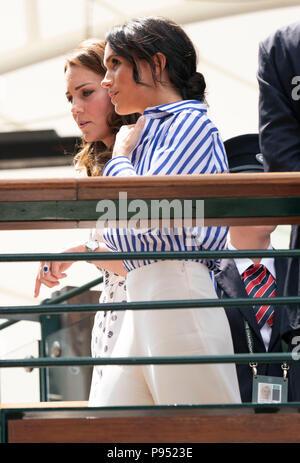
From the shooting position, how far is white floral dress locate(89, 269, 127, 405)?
3027 millimetres

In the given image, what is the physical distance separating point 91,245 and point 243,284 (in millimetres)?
598

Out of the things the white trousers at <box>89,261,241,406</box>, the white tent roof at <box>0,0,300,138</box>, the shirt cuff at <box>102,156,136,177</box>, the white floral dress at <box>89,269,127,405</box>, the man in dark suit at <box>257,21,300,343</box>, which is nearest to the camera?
the white trousers at <box>89,261,241,406</box>

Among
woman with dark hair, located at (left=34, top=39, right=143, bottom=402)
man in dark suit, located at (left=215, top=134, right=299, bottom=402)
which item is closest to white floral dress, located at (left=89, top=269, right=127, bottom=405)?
woman with dark hair, located at (left=34, top=39, right=143, bottom=402)

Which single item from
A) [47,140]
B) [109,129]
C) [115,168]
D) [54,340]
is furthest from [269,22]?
[115,168]

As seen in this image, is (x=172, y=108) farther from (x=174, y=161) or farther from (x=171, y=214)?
(x=171, y=214)

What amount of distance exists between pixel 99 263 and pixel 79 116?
2.02ft

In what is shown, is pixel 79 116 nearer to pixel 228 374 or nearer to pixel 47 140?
pixel 228 374

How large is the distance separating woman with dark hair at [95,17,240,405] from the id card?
56 cm

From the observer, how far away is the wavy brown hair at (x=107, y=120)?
3.44m

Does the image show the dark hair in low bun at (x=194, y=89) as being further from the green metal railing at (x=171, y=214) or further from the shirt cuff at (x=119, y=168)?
the green metal railing at (x=171, y=214)

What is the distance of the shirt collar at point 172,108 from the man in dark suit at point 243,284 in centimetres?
54

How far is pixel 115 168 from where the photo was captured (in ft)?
9.25

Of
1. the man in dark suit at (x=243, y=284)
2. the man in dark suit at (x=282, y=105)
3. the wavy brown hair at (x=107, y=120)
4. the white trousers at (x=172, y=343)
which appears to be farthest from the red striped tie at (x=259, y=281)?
the white trousers at (x=172, y=343)

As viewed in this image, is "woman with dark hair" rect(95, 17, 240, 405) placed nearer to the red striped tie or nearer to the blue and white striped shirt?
the blue and white striped shirt
